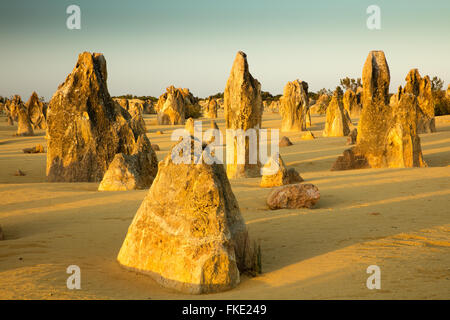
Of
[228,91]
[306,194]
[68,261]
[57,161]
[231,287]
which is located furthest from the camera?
[228,91]

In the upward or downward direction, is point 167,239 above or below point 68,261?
above

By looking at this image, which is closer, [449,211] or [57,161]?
[449,211]

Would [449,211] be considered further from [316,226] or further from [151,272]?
[151,272]

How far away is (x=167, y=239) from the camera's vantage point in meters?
4.36

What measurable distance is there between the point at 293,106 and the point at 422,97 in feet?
22.4

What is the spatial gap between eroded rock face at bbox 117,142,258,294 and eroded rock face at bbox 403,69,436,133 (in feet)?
61.7

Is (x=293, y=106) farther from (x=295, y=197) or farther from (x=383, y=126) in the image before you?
(x=295, y=197)

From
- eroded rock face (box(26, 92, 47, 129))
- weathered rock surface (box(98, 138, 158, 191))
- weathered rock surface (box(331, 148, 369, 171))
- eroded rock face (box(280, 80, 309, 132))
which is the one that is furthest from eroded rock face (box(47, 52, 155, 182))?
eroded rock face (box(26, 92, 47, 129))

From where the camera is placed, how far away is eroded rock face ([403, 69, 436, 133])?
21.2 m

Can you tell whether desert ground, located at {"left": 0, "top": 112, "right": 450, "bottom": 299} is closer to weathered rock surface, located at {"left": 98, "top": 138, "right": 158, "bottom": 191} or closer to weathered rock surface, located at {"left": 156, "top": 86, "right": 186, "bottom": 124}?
weathered rock surface, located at {"left": 98, "top": 138, "right": 158, "bottom": 191}

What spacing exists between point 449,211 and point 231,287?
3943 mm

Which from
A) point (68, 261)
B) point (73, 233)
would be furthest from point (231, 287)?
point (73, 233)

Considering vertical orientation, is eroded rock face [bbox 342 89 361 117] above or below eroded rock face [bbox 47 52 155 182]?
above

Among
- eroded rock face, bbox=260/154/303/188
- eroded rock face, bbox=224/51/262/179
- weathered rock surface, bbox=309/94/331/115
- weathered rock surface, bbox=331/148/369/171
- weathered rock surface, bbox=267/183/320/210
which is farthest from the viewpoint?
weathered rock surface, bbox=309/94/331/115
